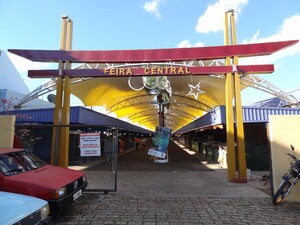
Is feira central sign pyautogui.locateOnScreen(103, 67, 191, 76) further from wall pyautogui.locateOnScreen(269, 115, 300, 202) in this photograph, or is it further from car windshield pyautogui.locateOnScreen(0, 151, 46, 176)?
car windshield pyautogui.locateOnScreen(0, 151, 46, 176)

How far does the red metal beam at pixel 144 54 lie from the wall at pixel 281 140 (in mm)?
3456

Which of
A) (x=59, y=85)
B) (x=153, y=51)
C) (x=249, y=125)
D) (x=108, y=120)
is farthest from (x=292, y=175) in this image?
(x=108, y=120)

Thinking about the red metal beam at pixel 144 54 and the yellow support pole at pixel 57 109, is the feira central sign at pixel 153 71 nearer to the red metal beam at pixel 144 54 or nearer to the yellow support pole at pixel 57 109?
the red metal beam at pixel 144 54

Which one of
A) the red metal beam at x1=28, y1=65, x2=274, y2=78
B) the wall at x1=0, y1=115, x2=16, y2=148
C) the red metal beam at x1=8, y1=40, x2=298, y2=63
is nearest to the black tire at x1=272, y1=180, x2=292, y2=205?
the red metal beam at x1=28, y1=65, x2=274, y2=78

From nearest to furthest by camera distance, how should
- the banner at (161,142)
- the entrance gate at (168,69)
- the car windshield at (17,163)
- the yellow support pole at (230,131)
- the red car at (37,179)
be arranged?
1. the red car at (37,179)
2. the car windshield at (17,163)
3. the yellow support pole at (230,131)
4. the entrance gate at (168,69)
5. the banner at (161,142)

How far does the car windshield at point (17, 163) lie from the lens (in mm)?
4488

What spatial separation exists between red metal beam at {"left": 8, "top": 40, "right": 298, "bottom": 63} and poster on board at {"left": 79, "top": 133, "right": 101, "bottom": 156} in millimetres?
3955

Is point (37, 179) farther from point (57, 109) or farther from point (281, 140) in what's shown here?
point (281, 140)

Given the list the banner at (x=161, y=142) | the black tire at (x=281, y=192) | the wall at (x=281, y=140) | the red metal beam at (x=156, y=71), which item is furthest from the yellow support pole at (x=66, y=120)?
the wall at (x=281, y=140)

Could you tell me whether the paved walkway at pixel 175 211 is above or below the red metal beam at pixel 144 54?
below

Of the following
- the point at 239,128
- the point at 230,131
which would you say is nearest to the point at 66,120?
the point at 230,131

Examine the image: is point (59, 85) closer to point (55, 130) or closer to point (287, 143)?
point (55, 130)

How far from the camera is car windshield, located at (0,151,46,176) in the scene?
4488 mm

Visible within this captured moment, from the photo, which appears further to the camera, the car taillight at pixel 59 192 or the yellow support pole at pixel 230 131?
the yellow support pole at pixel 230 131
